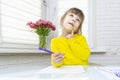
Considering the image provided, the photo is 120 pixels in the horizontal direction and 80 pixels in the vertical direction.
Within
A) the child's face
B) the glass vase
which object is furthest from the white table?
the glass vase

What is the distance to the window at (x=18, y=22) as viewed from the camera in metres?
1.87

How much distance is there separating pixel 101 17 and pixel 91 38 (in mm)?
257

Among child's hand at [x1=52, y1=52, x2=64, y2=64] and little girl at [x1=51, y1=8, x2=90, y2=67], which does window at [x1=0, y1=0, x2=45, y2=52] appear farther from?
child's hand at [x1=52, y1=52, x2=64, y2=64]

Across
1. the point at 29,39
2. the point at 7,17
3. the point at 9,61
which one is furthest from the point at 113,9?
the point at 9,61

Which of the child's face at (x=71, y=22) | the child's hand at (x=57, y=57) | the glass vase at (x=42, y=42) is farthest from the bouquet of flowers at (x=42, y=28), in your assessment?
the child's hand at (x=57, y=57)

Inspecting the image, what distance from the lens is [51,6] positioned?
2.71m

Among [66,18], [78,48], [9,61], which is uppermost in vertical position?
[66,18]

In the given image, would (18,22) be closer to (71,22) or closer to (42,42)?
(42,42)

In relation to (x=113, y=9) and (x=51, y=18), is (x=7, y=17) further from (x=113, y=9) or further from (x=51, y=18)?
(x=113, y=9)

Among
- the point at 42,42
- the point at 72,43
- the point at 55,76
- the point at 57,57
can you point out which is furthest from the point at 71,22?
the point at 55,76

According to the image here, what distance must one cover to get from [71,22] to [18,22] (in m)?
0.65

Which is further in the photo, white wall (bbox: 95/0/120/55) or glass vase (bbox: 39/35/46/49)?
white wall (bbox: 95/0/120/55)

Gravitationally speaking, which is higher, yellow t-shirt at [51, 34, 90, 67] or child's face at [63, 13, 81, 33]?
child's face at [63, 13, 81, 33]

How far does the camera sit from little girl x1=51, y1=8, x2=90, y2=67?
159cm
